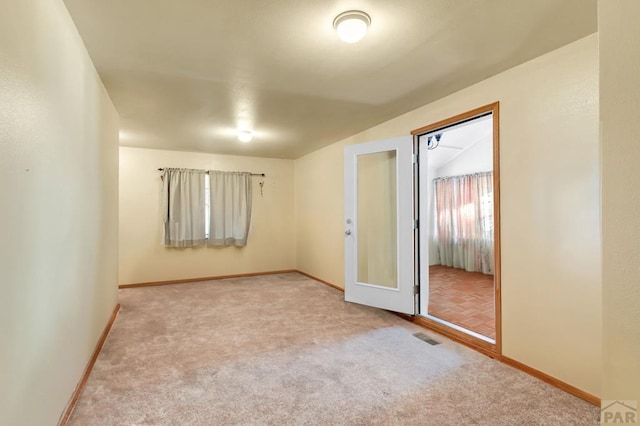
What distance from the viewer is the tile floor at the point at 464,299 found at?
319cm

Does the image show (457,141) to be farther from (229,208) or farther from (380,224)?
(229,208)

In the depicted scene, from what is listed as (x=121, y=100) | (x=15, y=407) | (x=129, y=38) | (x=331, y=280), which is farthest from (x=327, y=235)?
(x=15, y=407)

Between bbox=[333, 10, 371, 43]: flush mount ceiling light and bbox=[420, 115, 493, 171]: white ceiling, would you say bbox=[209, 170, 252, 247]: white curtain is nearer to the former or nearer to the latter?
bbox=[420, 115, 493, 171]: white ceiling

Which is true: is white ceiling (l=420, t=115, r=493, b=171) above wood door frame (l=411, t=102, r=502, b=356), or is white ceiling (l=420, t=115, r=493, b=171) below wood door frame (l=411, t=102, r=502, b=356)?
above

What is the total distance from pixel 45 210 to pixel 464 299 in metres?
4.27

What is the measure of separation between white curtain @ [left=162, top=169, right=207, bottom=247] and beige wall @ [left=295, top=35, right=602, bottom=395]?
171 inches

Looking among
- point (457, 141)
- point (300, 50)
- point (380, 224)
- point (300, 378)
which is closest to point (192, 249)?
point (380, 224)

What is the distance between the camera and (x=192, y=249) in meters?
5.32

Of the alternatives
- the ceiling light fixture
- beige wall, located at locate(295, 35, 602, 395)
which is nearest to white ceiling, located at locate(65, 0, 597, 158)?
beige wall, located at locate(295, 35, 602, 395)

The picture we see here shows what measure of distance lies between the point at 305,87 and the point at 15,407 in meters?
2.59

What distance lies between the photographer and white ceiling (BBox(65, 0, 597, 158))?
1646 millimetres

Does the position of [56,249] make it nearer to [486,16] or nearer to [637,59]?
[637,59]

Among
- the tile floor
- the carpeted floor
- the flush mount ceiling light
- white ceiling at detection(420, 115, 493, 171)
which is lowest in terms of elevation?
the carpeted floor

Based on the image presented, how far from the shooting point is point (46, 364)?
1434 millimetres
